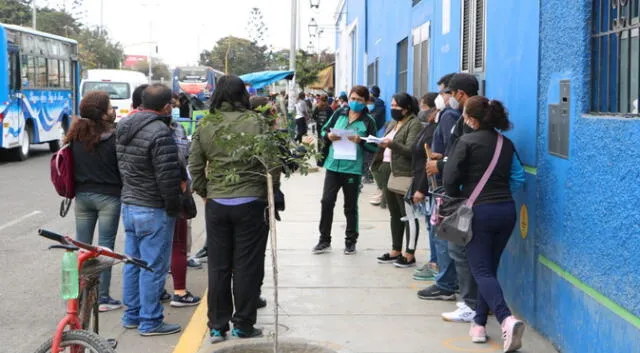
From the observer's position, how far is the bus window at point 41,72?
2248cm

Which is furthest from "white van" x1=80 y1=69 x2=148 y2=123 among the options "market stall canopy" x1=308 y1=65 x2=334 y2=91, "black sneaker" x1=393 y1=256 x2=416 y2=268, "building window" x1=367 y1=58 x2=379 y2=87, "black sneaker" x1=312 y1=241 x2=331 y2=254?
"black sneaker" x1=393 y1=256 x2=416 y2=268

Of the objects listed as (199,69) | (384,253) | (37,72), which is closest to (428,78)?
(384,253)

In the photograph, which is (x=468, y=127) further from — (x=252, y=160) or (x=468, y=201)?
(x=252, y=160)

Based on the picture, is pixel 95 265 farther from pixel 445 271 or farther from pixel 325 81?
pixel 325 81

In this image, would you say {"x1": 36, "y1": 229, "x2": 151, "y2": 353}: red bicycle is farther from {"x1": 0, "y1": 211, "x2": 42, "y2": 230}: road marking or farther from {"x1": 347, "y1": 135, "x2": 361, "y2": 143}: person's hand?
{"x1": 0, "y1": 211, "x2": 42, "y2": 230}: road marking

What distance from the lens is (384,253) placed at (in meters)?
9.44

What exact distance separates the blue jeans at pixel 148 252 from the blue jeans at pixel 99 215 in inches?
15.6

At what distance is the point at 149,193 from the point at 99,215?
32.9 inches

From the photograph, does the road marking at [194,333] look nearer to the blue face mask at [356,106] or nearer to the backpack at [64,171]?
the backpack at [64,171]

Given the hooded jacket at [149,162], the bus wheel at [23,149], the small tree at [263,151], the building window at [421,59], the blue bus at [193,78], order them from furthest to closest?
the blue bus at [193,78], the bus wheel at [23,149], the building window at [421,59], the hooded jacket at [149,162], the small tree at [263,151]

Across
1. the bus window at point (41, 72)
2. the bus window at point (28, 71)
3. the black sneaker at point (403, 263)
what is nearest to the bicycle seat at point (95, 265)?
the black sneaker at point (403, 263)

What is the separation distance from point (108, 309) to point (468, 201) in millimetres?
3214

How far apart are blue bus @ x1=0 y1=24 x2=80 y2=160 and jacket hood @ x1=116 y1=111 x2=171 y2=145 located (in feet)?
47.2

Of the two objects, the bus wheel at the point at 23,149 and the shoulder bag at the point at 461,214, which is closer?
the shoulder bag at the point at 461,214
